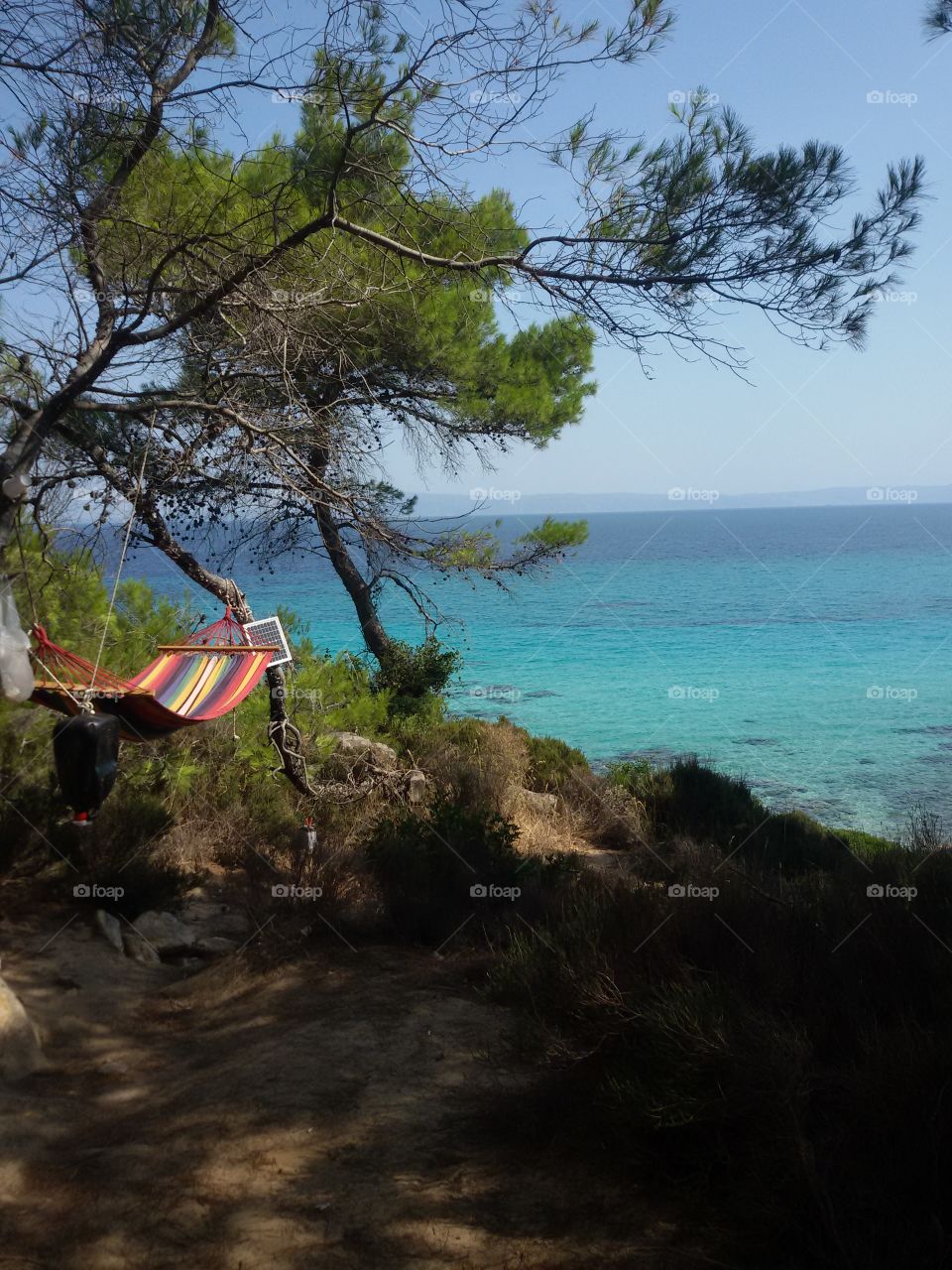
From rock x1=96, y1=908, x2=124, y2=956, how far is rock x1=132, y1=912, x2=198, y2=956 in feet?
0.37

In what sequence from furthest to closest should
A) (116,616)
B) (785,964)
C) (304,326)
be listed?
(116,616)
(304,326)
(785,964)

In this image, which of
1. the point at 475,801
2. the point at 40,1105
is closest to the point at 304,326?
the point at 40,1105

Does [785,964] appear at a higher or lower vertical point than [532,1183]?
higher

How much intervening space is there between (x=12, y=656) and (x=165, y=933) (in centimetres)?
209

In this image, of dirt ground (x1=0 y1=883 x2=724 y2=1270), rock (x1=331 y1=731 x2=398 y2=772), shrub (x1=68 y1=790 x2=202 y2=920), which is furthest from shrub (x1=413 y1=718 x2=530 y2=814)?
dirt ground (x1=0 y1=883 x2=724 y2=1270)

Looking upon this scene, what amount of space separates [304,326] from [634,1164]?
3.86 metres

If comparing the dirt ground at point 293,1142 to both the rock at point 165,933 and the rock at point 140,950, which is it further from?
the rock at point 165,933

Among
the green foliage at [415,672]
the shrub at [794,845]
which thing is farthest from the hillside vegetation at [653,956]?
the green foliage at [415,672]

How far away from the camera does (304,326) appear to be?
16.1 ft

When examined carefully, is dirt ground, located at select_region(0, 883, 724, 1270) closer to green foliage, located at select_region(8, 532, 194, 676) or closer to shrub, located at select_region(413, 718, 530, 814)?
green foliage, located at select_region(8, 532, 194, 676)

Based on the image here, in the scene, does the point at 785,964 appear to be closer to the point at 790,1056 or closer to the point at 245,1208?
the point at 790,1056

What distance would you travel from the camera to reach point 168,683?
465cm

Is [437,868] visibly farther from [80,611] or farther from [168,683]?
[80,611]

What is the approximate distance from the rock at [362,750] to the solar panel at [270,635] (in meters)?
2.86
